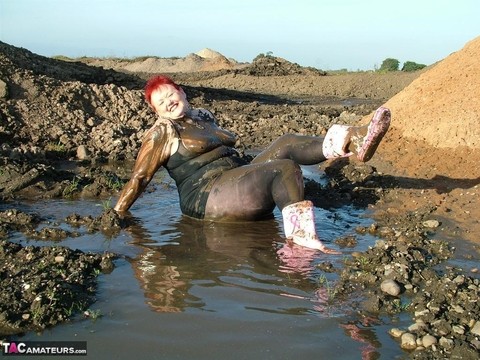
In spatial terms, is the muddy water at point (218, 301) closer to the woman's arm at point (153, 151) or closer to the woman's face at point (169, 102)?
the woman's arm at point (153, 151)

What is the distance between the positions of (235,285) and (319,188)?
9.87 ft

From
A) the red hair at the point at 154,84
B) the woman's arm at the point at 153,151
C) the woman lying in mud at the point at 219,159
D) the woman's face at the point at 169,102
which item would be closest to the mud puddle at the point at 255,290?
the woman lying in mud at the point at 219,159

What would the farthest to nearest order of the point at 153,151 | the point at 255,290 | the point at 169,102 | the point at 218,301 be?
the point at 169,102 → the point at 153,151 → the point at 255,290 → the point at 218,301

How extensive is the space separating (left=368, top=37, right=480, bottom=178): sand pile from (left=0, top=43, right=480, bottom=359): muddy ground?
1.05 ft

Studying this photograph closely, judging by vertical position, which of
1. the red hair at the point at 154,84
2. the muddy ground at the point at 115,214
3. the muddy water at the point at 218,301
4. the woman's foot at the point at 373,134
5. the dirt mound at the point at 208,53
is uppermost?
the dirt mound at the point at 208,53

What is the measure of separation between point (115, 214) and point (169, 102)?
3.73 ft

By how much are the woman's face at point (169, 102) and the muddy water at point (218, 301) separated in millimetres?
1051

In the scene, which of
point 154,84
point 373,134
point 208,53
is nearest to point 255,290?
point 373,134

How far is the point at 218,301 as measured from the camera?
3.85 meters

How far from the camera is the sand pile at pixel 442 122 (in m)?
7.07

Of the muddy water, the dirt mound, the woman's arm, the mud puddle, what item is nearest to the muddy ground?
the mud puddle

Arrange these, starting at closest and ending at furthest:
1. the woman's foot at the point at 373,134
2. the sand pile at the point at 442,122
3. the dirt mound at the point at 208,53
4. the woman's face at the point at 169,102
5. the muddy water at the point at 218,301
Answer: the muddy water at the point at 218,301, the woman's foot at the point at 373,134, the woman's face at the point at 169,102, the sand pile at the point at 442,122, the dirt mound at the point at 208,53

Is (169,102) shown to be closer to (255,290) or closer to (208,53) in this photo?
(255,290)

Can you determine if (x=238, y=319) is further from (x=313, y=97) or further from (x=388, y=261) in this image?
(x=313, y=97)
